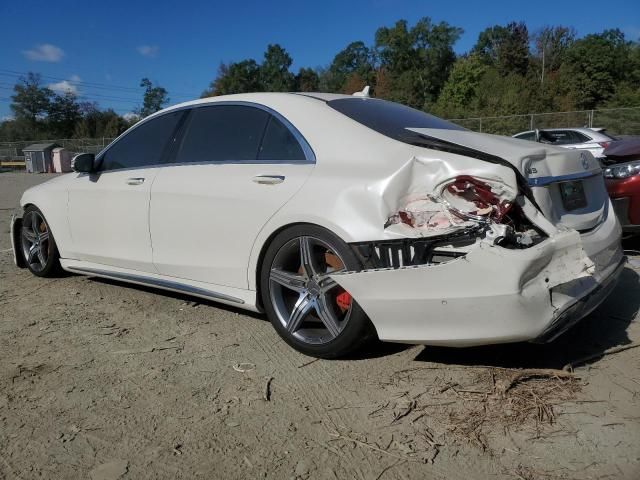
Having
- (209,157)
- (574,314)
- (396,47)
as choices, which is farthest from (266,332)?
(396,47)

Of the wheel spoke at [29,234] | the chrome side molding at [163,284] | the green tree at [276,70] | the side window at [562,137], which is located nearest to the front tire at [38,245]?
the wheel spoke at [29,234]

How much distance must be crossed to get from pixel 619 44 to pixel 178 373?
239 ft

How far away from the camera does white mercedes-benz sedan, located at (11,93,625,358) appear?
2.54 meters

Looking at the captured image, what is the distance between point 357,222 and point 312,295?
0.55 metres

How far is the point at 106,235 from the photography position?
434 cm

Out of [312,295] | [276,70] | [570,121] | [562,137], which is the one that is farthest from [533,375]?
[276,70]

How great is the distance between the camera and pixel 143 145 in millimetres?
4312

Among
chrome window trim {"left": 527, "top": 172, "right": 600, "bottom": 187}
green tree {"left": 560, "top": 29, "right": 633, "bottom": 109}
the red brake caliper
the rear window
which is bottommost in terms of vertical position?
the red brake caliper

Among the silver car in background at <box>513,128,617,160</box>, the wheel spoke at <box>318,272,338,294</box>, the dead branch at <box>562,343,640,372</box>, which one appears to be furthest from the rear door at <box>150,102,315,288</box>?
the silver car in background at <box>513,128,617,160</box>

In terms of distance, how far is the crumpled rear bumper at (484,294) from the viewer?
2.43 metres

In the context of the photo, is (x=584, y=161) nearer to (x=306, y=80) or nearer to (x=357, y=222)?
(x=357, y=222)

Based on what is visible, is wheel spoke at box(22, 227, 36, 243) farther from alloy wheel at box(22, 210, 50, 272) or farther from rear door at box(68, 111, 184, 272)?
rear door at box(68, 111, 184, 272)

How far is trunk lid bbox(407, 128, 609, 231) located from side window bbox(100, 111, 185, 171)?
6.37 ft

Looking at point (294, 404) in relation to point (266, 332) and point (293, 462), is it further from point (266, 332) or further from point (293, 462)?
point (266, 332)
